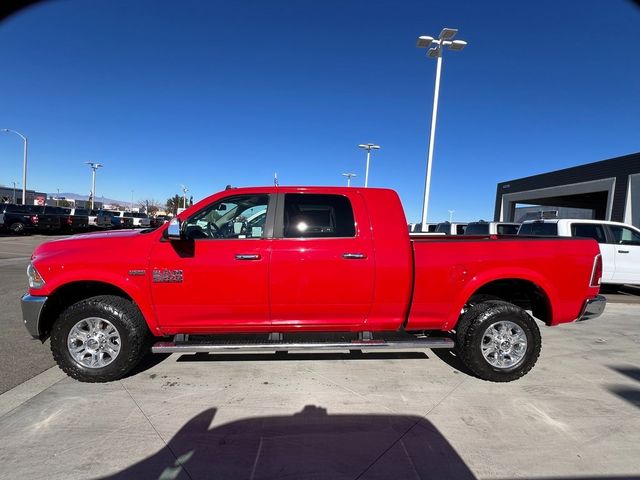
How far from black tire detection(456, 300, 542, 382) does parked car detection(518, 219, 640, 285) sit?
6.53 meters

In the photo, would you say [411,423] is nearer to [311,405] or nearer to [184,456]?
[311,405]

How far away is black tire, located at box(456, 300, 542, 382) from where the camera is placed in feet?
14.5

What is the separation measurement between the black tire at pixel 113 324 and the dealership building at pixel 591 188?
999 inches

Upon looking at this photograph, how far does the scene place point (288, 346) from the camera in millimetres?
4121

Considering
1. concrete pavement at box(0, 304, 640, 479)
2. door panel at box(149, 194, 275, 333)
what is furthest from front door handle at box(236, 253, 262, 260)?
concrete pavement at box(0, 304, 640, 479)

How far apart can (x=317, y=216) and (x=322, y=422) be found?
6.60 feet

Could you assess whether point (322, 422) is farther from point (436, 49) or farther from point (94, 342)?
point (436, 49)

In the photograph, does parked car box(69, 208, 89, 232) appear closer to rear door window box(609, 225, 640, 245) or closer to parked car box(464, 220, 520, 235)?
parked car box(464, 220, 520, 235)

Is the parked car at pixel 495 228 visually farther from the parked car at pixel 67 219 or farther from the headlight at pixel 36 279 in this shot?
the parked car at pixel 67 219

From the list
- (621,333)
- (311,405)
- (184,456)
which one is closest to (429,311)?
(311,405)

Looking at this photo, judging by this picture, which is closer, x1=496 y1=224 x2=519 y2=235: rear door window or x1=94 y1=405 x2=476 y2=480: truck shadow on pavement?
x1=94 y1=405 x2=476 y2=480: truck shadow on pavement

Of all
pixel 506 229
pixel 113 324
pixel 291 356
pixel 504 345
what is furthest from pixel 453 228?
pixel 113 324

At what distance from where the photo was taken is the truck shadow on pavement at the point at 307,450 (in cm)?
283

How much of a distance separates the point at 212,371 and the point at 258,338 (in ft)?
2.33
